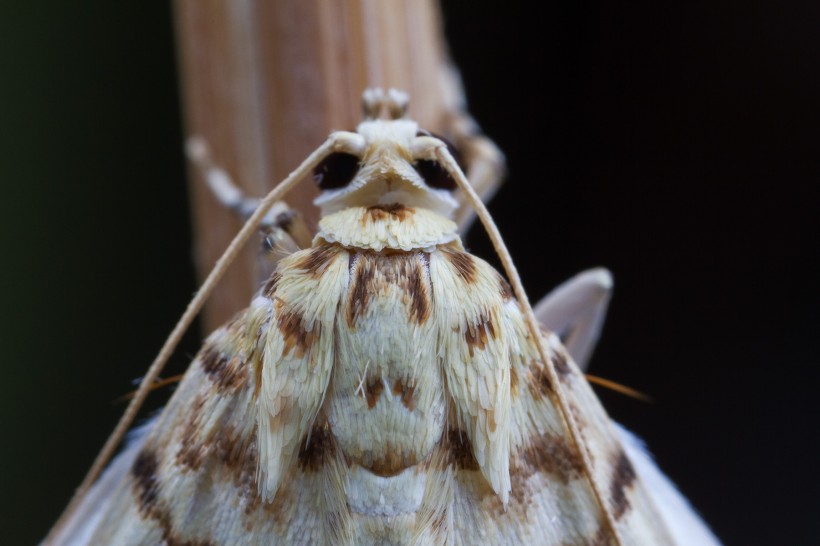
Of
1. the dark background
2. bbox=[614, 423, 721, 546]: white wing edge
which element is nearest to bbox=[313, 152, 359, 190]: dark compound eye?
bbox=[614, 423, 721, 546]: white wing edge

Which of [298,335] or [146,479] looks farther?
[146,479]

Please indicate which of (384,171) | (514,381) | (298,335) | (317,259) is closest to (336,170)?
(384,171)

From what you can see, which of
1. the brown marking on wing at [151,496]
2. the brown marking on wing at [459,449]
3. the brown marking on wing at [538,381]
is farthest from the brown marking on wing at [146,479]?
the brown marking on wing at [538,381]

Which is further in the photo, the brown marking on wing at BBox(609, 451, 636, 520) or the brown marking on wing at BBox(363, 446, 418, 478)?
the brown marking on wing at BBox(609, 451, 636, 520)

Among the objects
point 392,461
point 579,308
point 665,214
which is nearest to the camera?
point 392,461

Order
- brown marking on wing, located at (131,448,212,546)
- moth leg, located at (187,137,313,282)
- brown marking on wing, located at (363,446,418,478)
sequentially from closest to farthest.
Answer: brown marking on wing, located at (363,446,418,478) < brown marking on wing, located at (131,448,212,546) < moth leg, located at (187,137,313,282)

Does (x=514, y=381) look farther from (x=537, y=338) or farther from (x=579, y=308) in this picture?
(x=579, y=308)

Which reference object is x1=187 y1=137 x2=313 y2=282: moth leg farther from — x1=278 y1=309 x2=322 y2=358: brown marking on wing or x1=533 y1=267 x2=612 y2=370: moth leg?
x1=533 y1=267 x2=612 y2=370: moth leg
